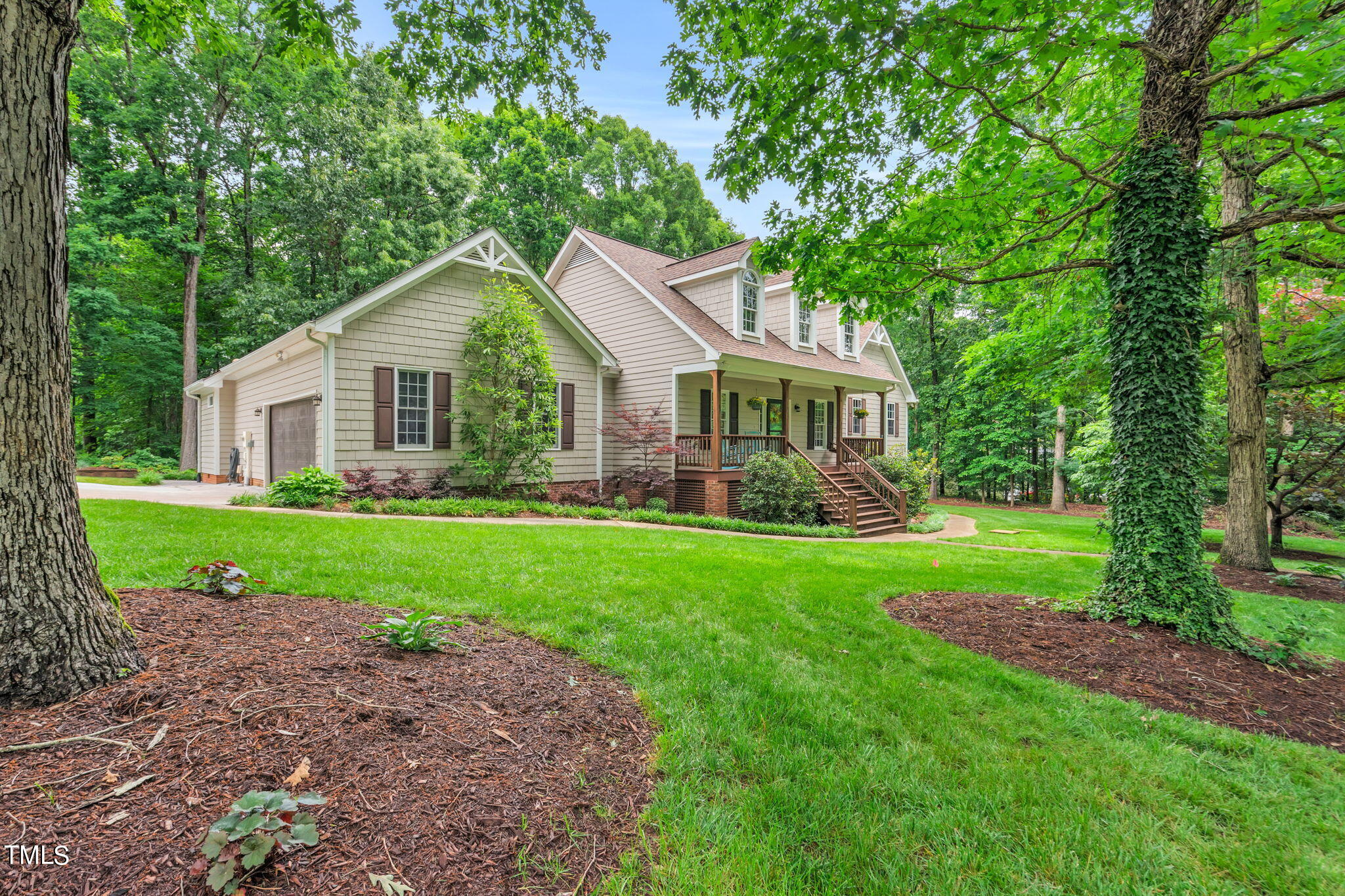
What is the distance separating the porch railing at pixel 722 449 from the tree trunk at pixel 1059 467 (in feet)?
37.6

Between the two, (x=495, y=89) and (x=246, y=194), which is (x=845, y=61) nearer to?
(x=495, y=89)

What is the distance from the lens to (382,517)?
28.2 ft

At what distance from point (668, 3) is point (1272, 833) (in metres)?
6.06

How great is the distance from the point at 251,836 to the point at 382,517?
7828 mm

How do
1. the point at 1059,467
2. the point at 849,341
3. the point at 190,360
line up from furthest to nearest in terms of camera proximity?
1. the point at 1059,467
2. the point at 190,360
3. the point at 849,341

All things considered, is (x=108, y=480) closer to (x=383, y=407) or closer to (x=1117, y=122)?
(x=383, y=407)

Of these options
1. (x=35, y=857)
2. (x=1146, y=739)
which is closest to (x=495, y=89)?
(x=35, y=857)

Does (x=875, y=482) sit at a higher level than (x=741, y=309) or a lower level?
lower

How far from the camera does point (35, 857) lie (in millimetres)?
1490

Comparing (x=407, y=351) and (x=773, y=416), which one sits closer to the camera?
(x=407, y=351)

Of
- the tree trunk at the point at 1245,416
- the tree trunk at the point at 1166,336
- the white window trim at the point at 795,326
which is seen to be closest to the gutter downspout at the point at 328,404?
the tree trunk at the point at 1166,336

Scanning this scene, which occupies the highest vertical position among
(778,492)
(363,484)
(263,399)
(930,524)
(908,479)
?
(263,399)

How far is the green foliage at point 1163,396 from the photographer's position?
4.28 m

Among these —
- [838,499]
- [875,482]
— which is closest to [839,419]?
[875,482]
